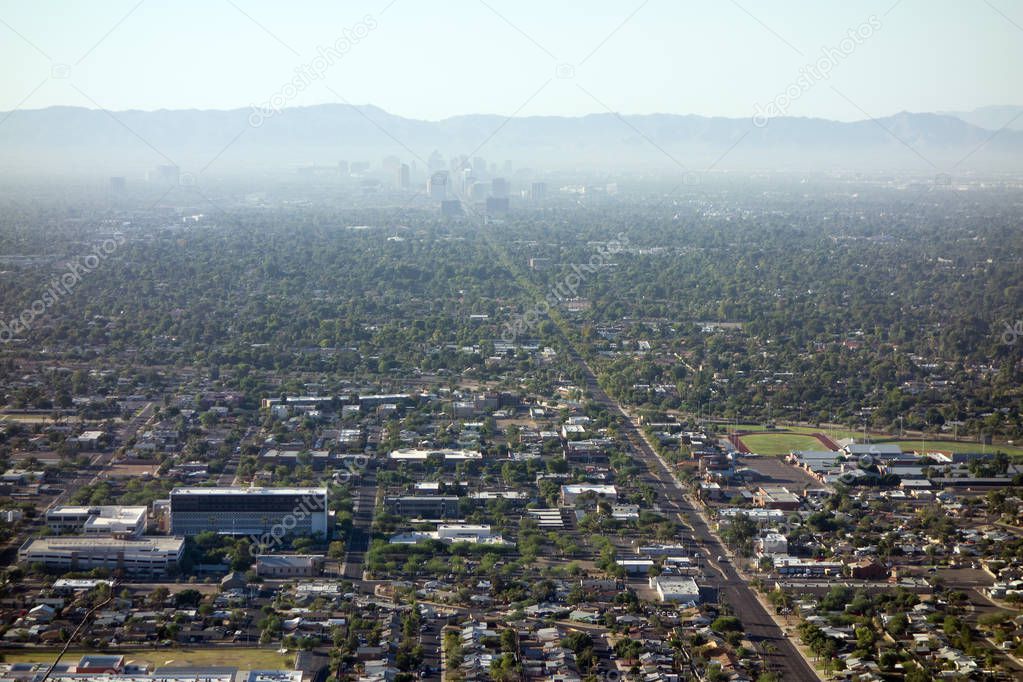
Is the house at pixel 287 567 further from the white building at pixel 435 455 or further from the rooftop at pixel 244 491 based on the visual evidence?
the white building at pixel 435 455

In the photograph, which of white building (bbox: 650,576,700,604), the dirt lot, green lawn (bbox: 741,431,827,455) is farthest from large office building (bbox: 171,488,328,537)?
green lawn (bbox: 741,431,827,455)

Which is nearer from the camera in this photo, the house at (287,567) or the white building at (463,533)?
the house at (287,567)

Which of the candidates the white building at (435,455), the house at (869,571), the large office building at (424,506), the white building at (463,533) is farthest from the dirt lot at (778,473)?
the white building at (463,533)

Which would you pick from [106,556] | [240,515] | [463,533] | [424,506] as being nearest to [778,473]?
[424,506]

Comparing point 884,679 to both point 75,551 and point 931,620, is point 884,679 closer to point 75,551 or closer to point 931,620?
point 931,620

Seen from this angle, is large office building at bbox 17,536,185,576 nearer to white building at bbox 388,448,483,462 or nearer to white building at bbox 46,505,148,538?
white building at bbox 46,505,148,538

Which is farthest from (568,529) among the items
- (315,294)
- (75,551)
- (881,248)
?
(881,248)
